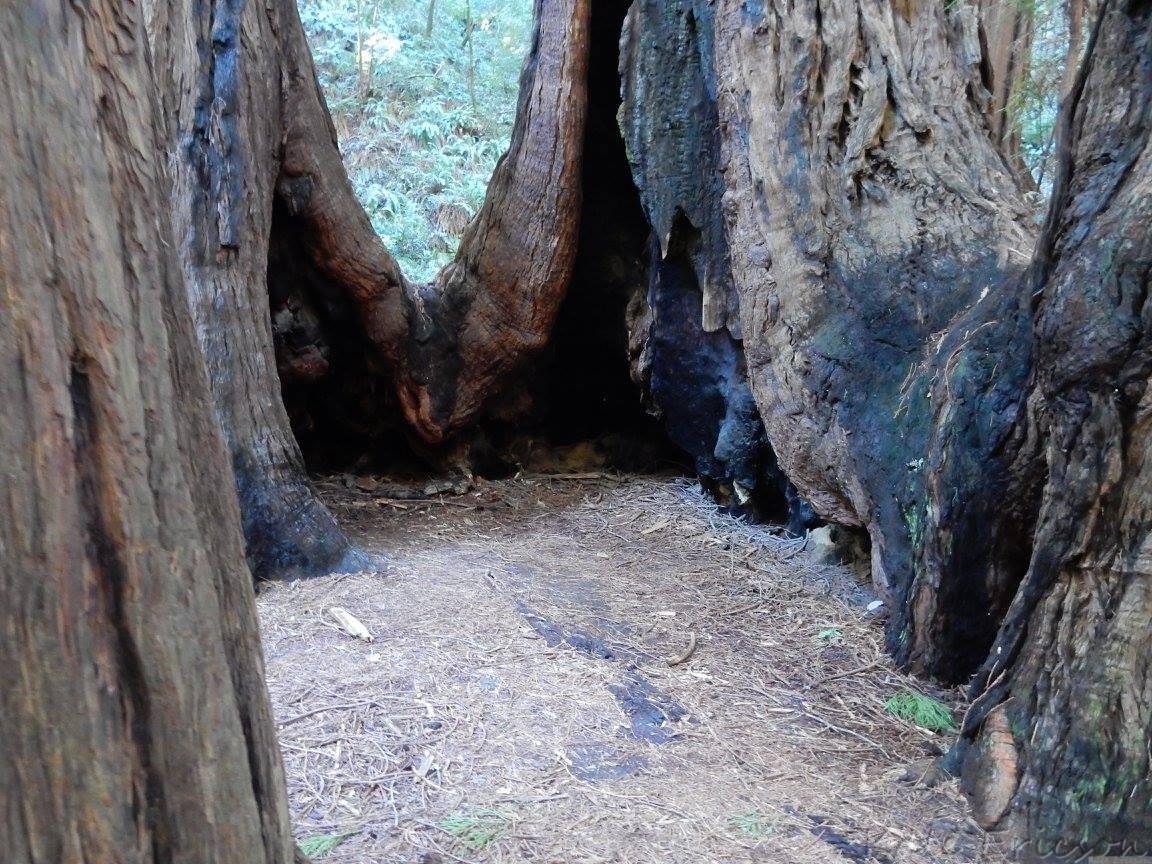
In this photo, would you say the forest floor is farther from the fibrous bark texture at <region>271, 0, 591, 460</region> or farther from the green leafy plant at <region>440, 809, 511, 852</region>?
the fibrous bark texture at <region>271, 0, 591, 460</region>

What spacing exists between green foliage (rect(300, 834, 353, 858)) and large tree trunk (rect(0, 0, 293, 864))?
72cm

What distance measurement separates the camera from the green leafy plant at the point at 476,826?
2273mm

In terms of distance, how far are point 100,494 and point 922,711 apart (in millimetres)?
2798

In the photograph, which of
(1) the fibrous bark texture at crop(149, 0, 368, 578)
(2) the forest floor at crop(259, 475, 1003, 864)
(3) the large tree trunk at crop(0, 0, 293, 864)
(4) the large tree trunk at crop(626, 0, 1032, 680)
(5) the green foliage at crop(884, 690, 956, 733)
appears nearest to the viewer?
(3) the large tree trunk at crop(0, 0, 293, 864)

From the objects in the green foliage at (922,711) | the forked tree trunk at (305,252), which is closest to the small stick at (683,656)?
the green foliage at (922,711)

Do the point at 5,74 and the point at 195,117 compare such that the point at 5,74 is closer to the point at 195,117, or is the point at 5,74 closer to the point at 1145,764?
the point at 1145,764

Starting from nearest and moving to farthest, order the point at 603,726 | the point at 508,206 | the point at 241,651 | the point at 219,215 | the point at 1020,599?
the point at 241,651 → the point at 1020,599 → the point at 603,726 → the point at 219,215 → the point at 508,206

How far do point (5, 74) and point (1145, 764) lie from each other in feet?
9.10

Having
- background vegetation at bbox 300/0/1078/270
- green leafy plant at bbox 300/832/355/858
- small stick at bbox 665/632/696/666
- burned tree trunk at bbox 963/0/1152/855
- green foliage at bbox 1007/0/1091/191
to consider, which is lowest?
small stick at bbox 665/632/696/666

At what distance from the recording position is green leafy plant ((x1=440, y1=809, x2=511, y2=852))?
7.46ft

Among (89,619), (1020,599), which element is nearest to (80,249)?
(89,619)

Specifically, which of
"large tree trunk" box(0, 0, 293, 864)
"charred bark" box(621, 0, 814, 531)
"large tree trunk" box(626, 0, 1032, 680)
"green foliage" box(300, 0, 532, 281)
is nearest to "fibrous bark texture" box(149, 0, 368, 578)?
"charred bark" box(621, 0, 814, 531)

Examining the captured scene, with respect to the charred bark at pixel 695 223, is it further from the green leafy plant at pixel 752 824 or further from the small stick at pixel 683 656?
the green leafy plant at pixel 752 824

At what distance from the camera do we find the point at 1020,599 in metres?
2.51
